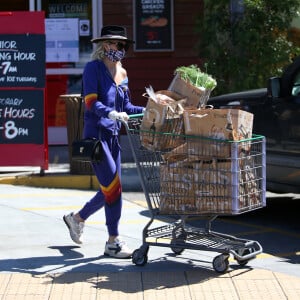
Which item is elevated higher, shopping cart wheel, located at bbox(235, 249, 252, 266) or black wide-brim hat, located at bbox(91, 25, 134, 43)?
black wide-brim hat, located at bbox(91, 25, 134, 43)

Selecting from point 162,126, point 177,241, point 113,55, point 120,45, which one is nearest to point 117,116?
point 162,126

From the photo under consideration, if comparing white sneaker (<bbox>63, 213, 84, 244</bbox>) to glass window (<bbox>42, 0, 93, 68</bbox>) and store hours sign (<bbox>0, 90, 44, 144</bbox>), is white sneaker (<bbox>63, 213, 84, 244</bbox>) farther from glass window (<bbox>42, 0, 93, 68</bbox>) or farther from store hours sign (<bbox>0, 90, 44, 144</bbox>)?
glass window (<bbox>42, 0, 93, 68</bbox>)

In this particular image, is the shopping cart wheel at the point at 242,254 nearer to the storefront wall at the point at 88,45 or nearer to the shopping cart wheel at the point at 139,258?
the shopping cart wheel at the point at 139,258

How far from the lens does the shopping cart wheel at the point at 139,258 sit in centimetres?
633

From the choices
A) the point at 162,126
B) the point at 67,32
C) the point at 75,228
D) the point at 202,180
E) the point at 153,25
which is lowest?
the point at 75,228

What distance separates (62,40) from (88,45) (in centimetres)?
47

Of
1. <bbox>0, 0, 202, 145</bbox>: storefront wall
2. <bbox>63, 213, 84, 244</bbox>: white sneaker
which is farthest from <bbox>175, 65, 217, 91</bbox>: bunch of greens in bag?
<bbox>0, 0, 202, 145</bbox>: storefront wall

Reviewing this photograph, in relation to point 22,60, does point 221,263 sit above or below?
below

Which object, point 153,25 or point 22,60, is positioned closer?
point 22,60

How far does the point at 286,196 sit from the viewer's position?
9992mm

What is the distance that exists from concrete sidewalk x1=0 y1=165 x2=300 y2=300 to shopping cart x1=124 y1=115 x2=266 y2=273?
202mm

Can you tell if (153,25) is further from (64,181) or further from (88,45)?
(64,181)

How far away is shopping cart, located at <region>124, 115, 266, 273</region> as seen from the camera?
5914mm

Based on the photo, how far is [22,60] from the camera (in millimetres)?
10078
